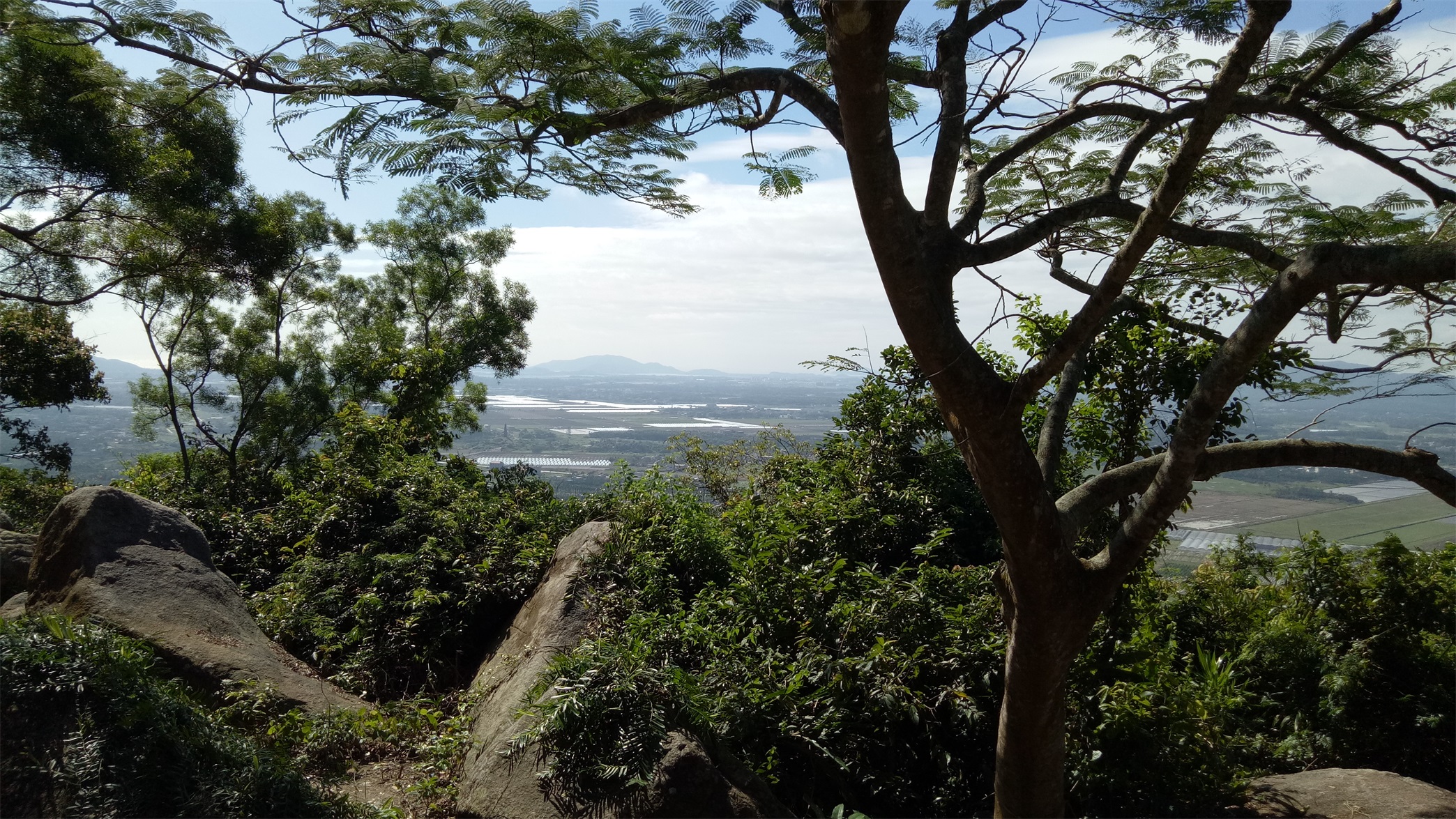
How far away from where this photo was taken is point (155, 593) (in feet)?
17.6

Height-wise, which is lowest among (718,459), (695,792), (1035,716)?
(695,792)

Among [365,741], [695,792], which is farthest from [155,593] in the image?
[695,792]

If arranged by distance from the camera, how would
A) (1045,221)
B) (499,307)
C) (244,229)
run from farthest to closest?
(499,307), (244,229), (1045,221)

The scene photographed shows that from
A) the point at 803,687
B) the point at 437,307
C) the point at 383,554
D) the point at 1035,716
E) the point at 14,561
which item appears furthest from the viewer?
the point at 437,307

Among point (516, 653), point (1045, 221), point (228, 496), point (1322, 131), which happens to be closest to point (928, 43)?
point (1045, 221)

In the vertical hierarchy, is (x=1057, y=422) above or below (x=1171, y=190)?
below

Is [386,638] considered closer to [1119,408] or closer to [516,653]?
[516,653]

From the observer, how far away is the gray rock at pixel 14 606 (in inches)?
215

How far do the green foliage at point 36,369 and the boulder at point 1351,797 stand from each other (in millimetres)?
13491

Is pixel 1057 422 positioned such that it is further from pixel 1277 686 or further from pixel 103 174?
pixel 103 174

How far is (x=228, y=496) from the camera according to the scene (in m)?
9.54

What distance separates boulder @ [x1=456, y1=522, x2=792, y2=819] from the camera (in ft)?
11.4

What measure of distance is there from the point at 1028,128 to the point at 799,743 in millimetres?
3493

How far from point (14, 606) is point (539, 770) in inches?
188
